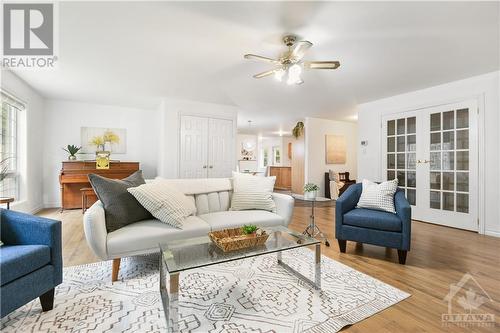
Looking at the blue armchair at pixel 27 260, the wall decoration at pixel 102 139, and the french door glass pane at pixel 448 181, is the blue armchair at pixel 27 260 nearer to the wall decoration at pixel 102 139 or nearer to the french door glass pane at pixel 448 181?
the wall decoration at pixel 102 139

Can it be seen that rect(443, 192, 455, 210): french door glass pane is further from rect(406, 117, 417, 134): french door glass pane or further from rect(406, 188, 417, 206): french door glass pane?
rect(406, 117, 417, 134): french door glass pane

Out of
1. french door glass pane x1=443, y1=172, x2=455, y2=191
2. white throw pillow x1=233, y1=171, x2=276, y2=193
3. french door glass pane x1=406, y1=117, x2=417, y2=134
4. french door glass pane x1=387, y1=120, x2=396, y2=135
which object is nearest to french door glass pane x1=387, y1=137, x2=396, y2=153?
french door glass pane x1=387, y1=120, x2=396, y2=135

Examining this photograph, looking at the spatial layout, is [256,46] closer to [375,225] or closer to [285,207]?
[285,207]

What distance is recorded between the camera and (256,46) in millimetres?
2652

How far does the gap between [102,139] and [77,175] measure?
3.46ft

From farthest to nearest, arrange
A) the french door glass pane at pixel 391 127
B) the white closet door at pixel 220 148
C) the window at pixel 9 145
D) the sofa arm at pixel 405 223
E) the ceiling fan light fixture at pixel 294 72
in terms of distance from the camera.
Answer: the white closet door at pixel 220 148 < the french door glass pane at pixel 391 127 < the window at pixel 9 145 < the ceiling fan light fixture at pixel 294 72 < the sofa arm at pixel 405 223

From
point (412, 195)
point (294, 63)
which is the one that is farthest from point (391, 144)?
point (294, 63)

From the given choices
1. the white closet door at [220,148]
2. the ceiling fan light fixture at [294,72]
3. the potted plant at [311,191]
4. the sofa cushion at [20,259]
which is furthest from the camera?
the white closet door at [220,148]

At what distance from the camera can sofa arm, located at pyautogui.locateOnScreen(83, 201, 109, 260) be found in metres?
1.77

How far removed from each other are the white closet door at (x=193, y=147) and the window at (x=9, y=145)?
8.66 ft

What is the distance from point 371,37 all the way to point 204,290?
2.86 metres

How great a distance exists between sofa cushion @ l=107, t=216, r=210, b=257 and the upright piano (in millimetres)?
3247

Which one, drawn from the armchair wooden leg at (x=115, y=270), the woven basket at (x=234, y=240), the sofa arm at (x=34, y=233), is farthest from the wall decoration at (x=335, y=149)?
the sofa arm at (x=34, y=233)

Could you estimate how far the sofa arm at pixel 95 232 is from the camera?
1768 mm
